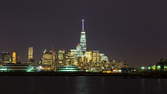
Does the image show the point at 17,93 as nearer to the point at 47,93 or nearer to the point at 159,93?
the point at 47,93

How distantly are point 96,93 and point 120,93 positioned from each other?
13.0ft

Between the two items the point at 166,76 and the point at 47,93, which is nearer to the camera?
the point at 47,93

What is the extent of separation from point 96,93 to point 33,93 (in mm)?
10326

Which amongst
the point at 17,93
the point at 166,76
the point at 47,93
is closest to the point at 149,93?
the point at 47,93

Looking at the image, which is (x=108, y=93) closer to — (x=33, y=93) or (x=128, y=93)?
(x=128, y=93)

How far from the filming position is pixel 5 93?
66.8 m

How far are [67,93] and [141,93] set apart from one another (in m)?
12.3

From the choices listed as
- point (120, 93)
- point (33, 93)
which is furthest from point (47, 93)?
point (120, 93)

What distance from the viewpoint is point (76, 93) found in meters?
70.4

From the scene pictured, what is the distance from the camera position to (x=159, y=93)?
6788 cm

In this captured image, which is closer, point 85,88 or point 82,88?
point 85,88

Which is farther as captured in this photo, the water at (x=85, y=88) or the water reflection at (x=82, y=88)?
the water reflection at (x=82, y=88)

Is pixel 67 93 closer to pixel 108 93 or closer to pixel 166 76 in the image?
pixel 108 93

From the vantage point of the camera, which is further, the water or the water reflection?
the water reflection
